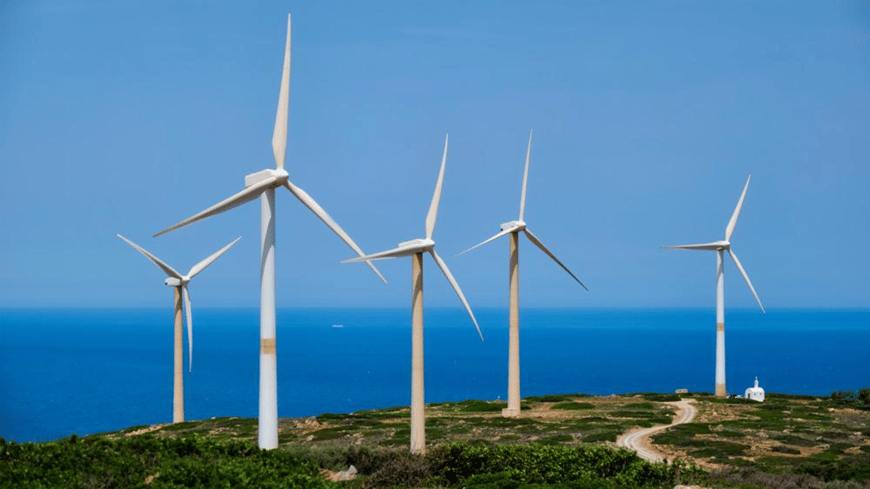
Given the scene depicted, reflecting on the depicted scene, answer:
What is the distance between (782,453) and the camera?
164ft

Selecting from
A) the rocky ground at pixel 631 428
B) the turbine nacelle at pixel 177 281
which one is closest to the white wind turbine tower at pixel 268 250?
the rocky ground at pixel 631 428

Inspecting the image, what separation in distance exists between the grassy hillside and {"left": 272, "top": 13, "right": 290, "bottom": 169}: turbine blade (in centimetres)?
1296

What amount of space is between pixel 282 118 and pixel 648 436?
29.4 metres

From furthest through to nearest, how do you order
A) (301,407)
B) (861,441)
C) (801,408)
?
(301,407), (801,408), (861,441)

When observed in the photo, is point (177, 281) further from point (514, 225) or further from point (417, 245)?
point (417, 245)

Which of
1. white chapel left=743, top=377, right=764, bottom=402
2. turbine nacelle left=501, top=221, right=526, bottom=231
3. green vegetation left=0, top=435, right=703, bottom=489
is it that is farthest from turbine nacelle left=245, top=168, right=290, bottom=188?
white chapel left=743, top=377, right=764, bottom=402

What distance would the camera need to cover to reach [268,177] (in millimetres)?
40719

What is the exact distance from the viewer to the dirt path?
48.5 meters

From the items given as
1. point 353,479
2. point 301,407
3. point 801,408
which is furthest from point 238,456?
point 301,407

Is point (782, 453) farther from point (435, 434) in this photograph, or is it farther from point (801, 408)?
point (801, 408)

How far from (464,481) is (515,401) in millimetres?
34443

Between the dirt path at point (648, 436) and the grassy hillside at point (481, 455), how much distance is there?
91cm

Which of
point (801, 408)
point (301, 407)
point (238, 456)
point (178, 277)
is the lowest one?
point (301, 407)

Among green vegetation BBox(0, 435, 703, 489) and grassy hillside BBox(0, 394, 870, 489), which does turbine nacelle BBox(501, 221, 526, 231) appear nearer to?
grassy hillside BBox(0, 394, 870, 489)
